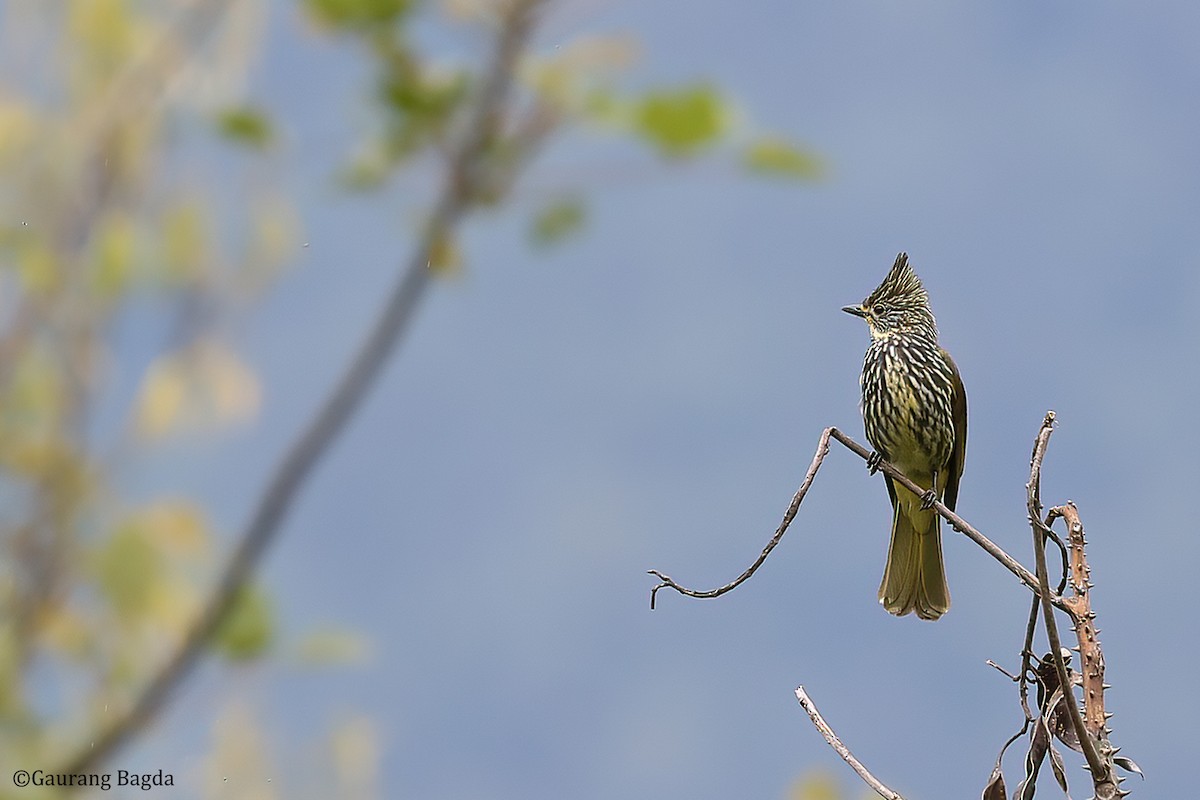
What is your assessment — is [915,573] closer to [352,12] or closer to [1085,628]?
[1085,628]

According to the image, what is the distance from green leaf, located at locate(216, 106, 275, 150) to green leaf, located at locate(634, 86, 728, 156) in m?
0.40

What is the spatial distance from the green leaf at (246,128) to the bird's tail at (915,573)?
7.70ft

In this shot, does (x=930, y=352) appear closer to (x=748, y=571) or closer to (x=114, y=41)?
(x=748, y=571)

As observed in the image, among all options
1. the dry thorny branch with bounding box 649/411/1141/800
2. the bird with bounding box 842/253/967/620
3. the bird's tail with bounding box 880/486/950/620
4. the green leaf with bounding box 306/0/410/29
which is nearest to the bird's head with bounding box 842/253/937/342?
the bird with bounding box 842/253/967/620

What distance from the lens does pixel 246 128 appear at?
4.87ft

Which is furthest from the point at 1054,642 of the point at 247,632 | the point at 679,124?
the point at 247,632

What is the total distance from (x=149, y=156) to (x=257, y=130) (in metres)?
0.26

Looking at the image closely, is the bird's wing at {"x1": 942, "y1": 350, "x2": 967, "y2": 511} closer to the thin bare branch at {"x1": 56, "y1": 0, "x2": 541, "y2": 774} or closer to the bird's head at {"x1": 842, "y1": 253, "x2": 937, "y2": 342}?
the bird's head at {"x1": 842, "y1": 253, "x2": 937, "y2": 342}

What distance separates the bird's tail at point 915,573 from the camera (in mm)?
3471

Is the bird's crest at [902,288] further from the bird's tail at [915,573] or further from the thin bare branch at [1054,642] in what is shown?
the thin bare branch at [1054,642]

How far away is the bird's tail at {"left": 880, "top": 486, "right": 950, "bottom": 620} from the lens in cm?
347

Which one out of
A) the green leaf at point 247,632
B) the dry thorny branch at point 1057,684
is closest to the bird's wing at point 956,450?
the dry thorny branch at point 1057,684

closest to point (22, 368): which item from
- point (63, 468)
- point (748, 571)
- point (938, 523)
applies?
point (63, 468)

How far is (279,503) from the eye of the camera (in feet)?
4.39
